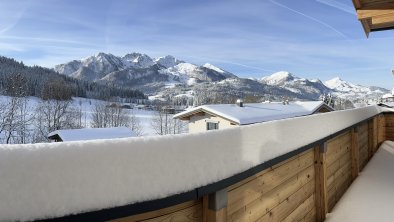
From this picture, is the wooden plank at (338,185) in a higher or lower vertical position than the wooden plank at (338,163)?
lower

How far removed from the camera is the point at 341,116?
14.2ft

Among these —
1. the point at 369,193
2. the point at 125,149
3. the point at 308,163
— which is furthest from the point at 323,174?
the point at 125,149

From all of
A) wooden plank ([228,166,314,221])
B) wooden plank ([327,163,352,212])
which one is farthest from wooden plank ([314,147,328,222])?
wooden plank ([327,163,352,212])

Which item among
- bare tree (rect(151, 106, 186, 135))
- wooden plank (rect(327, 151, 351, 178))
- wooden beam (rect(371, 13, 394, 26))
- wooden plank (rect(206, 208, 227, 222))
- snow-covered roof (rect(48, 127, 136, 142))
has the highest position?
wooden beam (rect(371, 13, 394, 26))

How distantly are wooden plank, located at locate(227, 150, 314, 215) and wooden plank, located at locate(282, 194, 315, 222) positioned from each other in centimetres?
33

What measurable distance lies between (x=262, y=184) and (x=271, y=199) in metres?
0.23

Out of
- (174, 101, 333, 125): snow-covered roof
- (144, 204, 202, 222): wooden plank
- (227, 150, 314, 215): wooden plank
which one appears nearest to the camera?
(144, 204, 202, 222): wooden plank

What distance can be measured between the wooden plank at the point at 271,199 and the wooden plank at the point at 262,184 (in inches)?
1.2

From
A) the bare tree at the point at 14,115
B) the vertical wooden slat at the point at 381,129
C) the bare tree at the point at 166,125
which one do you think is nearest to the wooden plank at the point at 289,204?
the vertical wooden slat at the point at 381,129

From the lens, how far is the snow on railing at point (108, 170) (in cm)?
93

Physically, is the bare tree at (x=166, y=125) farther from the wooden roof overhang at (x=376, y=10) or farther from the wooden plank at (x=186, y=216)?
the wooden plank at (x=186, y=216)

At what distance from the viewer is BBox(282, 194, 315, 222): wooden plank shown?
2.72 m

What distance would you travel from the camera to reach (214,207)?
1579 mm

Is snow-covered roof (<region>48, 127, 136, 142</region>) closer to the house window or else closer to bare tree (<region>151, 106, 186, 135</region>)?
the house window
